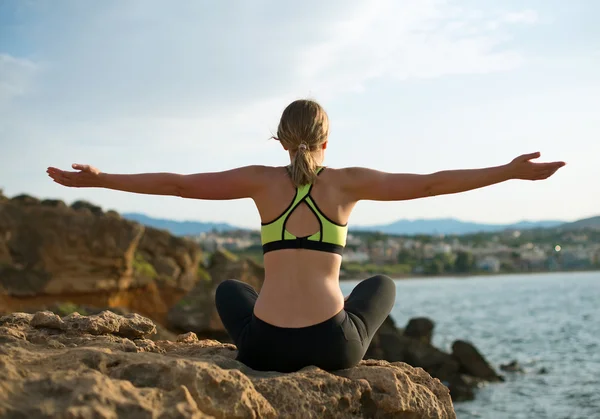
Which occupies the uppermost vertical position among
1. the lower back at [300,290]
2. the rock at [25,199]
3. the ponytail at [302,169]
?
the rock at [25,199]

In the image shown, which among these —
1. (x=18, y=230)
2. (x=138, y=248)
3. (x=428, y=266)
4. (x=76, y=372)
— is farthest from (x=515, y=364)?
(x=428, y=266)

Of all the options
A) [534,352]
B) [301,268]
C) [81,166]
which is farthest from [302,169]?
[534,352]

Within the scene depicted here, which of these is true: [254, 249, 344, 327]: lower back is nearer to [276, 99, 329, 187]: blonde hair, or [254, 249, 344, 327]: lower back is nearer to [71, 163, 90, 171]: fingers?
[276, 99, 329, 187]: blonde hair

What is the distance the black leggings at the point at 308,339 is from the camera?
420 centimetres

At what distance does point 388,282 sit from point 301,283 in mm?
881

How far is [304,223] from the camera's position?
14.1ft

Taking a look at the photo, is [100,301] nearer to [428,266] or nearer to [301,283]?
[301,283]

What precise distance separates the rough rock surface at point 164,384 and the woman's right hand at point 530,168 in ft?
4.95

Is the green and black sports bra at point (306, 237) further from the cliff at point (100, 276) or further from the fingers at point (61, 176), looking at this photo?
the cliff at point (100, 276)

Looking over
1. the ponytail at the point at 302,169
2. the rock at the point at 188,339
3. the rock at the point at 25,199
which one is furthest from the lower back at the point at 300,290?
the rock at the point at 25,199

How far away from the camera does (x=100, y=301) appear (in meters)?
22.2

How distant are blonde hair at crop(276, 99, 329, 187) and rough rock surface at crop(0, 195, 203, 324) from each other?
17.5 meters

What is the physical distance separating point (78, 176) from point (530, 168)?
9.96ft

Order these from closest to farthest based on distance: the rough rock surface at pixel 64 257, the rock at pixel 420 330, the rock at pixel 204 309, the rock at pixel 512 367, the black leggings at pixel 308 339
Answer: the black leggings at pixel 308 339 < the rock at pixel 204 309 < the rough rock surface at pixel 64 257 < the rock at pixel 420 330 < the rock at pixel 512 367
